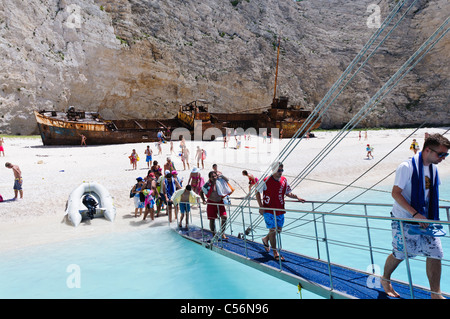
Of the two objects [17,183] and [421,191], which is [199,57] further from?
[421,191]

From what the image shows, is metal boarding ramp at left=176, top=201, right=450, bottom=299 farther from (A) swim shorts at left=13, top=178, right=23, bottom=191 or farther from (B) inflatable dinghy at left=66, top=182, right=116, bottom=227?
(A) swim shorts at left=13, top=178, right=23, bottom=191

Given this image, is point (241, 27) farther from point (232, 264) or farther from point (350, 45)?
point (232, 264)

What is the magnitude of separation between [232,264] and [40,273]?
14.2 feet

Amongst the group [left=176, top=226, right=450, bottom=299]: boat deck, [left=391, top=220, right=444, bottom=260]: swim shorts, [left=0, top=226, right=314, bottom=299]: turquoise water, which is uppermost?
[left=391, top=220, right=444, bottom=260]: swim shorts

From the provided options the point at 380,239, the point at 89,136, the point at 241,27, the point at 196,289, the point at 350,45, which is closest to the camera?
the point at 196,289

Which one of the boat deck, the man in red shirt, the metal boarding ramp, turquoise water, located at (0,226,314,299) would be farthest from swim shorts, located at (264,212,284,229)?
turquoise water, located at (0,226,314,299)

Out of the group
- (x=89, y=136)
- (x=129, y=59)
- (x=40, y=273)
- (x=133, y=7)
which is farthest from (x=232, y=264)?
(x=133, y=7)

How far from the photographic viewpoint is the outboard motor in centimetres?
980

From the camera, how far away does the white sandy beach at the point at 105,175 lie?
9.15m

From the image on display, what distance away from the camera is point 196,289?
588 centimetres

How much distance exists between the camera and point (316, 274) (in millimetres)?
4672

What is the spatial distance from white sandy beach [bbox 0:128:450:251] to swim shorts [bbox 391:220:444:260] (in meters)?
5.85

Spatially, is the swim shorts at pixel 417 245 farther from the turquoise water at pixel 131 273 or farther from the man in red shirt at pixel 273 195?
the turquoise water at pixel 131 273

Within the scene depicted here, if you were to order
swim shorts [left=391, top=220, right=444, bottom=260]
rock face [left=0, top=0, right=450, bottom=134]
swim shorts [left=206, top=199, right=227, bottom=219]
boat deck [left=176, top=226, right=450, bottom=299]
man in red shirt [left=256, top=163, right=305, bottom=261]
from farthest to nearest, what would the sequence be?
rock face [left=0, top=0, right=450, bottom=134], swim shorts [left=206, top=199, right=227, bottom=219], man in red shirt [left=256, top=163, right=305, bottom=261], boat deck [left=176, top=226, right=450, bottom=299], swim shorts [left=391, top=220, right=444, bottom=260]
